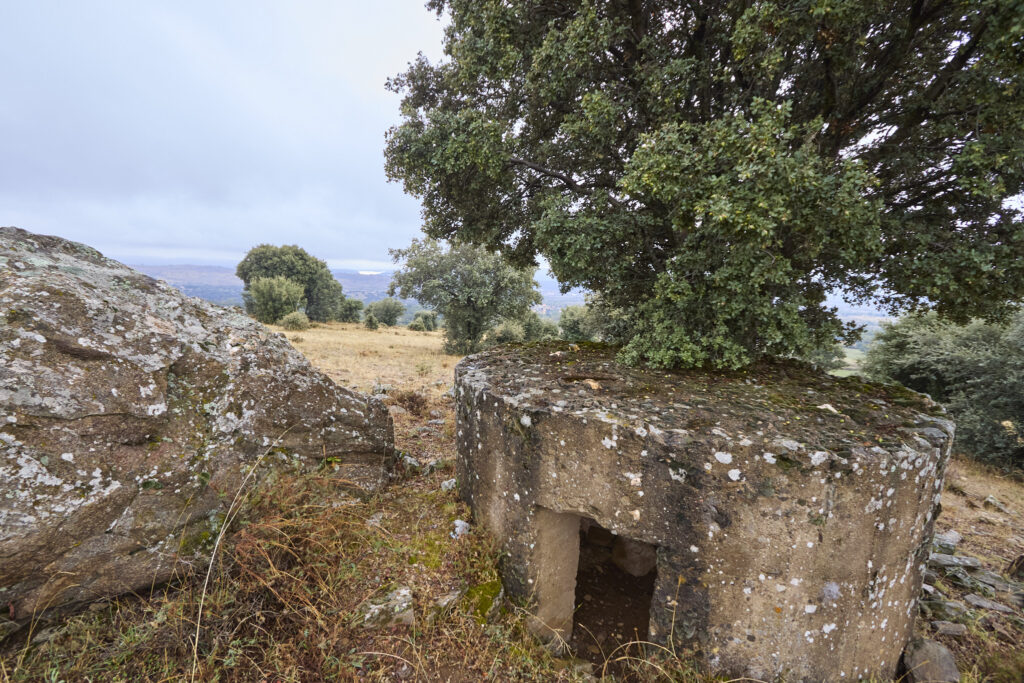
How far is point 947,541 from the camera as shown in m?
6.66

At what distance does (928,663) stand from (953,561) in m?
3.42

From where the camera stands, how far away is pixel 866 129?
217 inches

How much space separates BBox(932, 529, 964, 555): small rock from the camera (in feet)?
Answer: 20.9

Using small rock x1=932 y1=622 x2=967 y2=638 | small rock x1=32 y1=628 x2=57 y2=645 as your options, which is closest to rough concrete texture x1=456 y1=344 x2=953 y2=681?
small rock x1=932 y1=622 x2=967 y2=638

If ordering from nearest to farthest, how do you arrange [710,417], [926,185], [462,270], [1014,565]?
1. [710,417]
2. [926,185]
3. [1014,565]
4. [462,270]

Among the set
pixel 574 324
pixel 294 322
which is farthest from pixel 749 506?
pixel 294 322

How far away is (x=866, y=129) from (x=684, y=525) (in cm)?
624

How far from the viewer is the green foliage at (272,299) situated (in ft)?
121

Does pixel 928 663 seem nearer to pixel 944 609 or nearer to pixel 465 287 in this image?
pixel 944 609

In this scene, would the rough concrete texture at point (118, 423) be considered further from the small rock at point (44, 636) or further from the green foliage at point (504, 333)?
the green foliage at point (504, 333)

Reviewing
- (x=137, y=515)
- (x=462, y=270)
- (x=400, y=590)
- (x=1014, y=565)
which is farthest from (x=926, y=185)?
(x=462, y=270)

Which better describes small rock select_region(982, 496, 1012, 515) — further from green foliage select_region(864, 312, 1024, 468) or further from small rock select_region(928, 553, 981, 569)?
small rock select_region(928, 553, 981, 569)

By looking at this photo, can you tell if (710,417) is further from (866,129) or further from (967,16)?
(967,16)

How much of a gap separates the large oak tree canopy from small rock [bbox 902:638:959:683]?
3.10 metres
